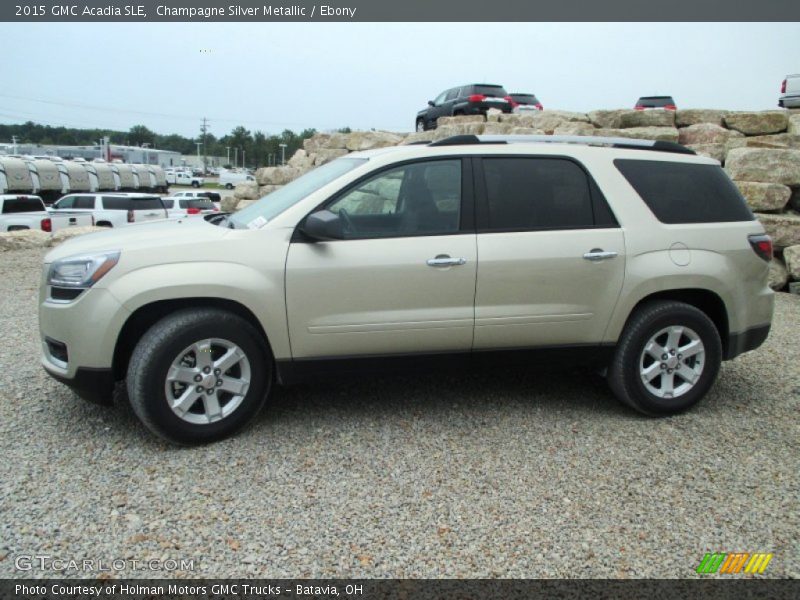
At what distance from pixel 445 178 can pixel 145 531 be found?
2.68 meters

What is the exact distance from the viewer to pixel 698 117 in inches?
634

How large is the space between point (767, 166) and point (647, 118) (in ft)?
22.5

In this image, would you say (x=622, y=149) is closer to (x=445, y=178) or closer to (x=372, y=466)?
(x=445, y=178)

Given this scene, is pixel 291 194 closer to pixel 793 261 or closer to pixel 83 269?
pixel 83 269

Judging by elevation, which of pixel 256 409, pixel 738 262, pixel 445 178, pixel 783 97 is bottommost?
pixel 256 409

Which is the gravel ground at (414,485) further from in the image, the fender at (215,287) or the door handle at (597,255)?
the door handle at (597,255)

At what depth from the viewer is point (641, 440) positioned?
13.6ft

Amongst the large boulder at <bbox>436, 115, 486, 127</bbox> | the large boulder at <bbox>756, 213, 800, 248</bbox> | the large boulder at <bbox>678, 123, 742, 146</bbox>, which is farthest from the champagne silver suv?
the large boulder at <bbox>436, 115, 486, 127</bbox>

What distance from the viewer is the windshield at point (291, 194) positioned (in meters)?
4.16

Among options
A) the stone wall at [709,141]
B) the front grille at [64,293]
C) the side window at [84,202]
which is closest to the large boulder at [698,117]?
the stone wall at [709,141]

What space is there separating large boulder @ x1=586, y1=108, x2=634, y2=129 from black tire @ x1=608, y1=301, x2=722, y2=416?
524 inches

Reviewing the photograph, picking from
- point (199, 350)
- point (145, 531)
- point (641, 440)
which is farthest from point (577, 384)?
point (145, 531)

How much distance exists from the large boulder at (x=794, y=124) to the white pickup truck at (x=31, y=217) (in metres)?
17.3

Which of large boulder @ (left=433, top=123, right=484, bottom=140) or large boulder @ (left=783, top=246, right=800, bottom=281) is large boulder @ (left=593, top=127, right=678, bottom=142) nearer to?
large boulder @ (left=433, top=123, right=484, bottom=140)
